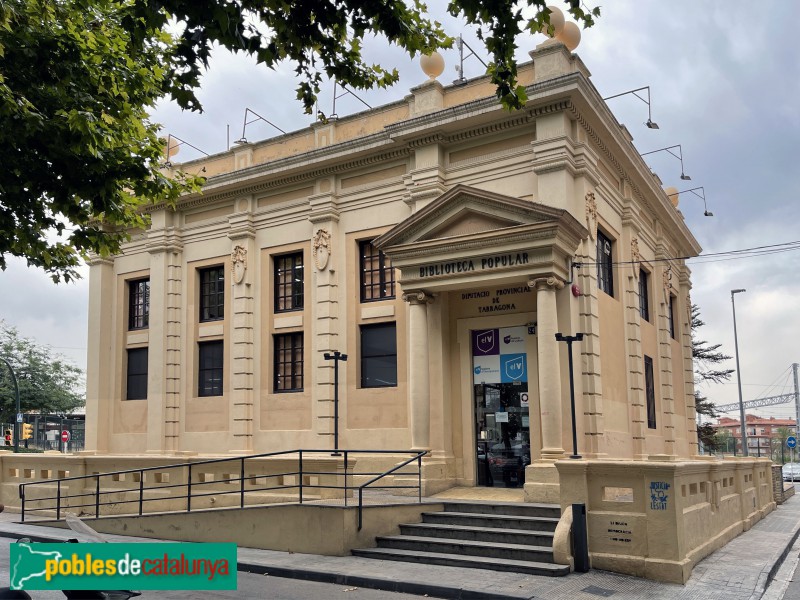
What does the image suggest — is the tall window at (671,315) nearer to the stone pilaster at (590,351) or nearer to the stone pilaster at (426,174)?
the stone pilaster at (590,351)

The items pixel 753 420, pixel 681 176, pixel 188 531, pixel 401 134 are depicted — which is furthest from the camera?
pixel 753 420

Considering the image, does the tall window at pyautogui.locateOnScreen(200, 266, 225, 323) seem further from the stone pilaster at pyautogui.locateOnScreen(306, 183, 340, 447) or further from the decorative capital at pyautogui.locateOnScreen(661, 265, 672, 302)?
the decorative capital at pyautogui.locateOnScreen(661, 265, 672, 302)

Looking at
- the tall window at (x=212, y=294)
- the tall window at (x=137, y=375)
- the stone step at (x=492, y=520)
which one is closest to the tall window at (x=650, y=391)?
the stone step at (x=492, y=520)

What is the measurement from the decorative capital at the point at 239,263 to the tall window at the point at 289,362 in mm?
1995

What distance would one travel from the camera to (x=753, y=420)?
159625 mm

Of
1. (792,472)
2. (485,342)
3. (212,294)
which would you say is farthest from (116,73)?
(792,472)

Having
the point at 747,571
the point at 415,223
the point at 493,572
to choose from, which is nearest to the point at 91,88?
the point at 415,223

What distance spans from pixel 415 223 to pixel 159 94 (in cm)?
632

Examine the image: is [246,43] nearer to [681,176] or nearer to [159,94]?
[159,94]

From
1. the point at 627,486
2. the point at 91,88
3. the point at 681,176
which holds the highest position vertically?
the point at 681,176

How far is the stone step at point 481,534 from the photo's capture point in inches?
486

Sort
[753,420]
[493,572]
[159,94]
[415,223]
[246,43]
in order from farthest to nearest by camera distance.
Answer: [753,420] → [415,223] → [159,94] → [493,572] → [246,43]

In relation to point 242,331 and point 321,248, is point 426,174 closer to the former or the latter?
point 321,248

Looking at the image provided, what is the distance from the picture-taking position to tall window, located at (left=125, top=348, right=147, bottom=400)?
2419 cm
